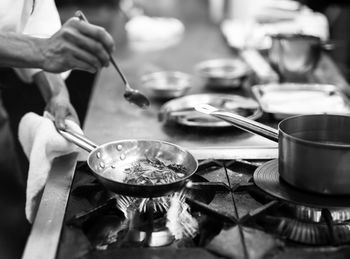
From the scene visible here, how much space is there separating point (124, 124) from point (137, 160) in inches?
17.0

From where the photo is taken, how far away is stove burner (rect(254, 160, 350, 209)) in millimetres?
1001

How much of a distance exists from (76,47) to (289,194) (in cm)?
60

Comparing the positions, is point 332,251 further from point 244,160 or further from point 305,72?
point 305,72

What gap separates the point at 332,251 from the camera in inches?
35.7

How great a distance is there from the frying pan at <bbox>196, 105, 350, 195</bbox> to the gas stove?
25 mm

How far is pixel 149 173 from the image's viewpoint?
45.1 inches

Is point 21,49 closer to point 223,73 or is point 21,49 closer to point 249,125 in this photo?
point 249,125

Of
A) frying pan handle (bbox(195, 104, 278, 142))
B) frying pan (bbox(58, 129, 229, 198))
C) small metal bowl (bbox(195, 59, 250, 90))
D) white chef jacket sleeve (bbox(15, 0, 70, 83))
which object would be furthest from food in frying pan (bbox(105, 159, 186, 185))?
small metal bowl (bbox(195, 59, 250, 90))

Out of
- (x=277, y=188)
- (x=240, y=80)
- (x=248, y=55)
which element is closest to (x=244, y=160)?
(x=277, y=188)

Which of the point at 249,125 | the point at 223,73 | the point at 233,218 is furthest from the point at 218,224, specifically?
the point at 223,73

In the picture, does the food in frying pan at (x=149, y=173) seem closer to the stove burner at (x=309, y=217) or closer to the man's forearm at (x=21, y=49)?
the stove burner at (x=309, y=217)

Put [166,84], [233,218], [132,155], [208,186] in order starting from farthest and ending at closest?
1. [166,84]
2. [132,155]
3. [208,186]
4. [233,218]

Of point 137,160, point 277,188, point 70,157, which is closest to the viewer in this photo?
point 277,188

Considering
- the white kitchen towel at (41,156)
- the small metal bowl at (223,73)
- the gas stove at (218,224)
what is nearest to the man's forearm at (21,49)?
the white kitchen towel at (41,156)
